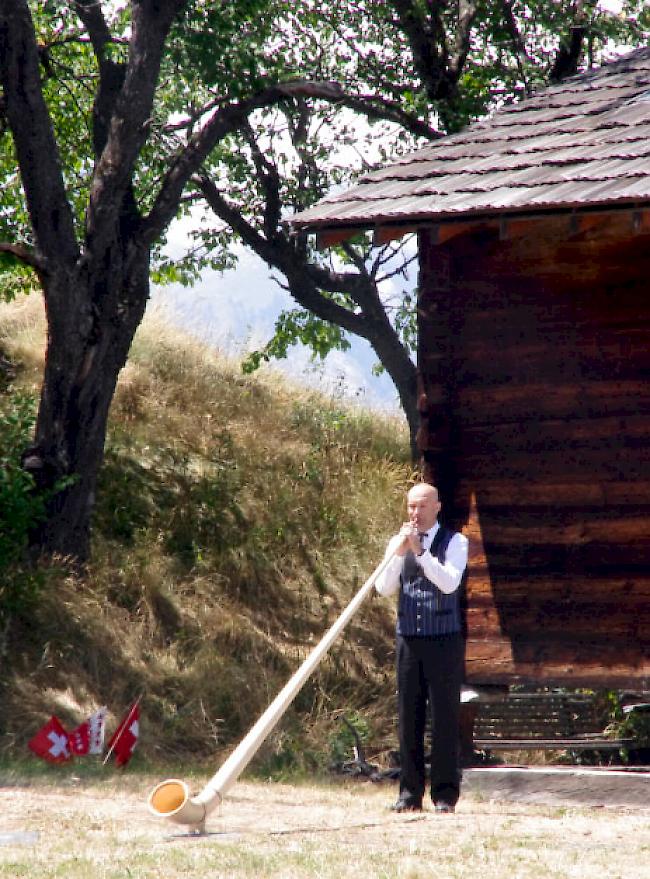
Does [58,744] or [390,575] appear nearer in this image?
[390,575]

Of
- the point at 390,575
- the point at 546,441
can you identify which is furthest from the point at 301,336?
the point at 390,575

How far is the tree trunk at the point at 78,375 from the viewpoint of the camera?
1077 centimetres

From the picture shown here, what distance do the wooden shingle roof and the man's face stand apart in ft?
5.72

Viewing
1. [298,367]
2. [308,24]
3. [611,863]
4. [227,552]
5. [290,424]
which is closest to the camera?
[611,863]

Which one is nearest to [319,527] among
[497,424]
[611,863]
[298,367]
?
[298,367]

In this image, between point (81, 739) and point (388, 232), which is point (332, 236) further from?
point (81, 739)

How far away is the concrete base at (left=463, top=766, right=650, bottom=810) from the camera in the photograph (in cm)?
732

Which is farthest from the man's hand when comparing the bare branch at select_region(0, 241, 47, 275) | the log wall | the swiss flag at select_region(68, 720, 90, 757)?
the bare branch at select_region(0, 241, 47, 275)

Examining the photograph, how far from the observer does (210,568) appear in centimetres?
1290

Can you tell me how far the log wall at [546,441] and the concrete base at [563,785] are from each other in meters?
0.56

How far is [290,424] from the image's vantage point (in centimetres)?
1566

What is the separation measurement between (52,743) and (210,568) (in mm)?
4231

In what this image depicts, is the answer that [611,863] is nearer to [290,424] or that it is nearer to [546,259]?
[546,259]

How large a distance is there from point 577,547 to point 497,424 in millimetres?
952
